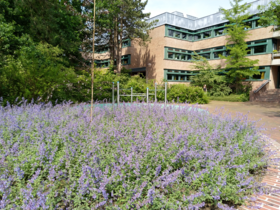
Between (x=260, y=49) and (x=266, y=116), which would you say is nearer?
(x=266, y=116)

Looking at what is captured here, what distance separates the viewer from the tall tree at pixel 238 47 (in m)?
21.6

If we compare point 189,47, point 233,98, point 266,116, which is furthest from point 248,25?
point 266,116

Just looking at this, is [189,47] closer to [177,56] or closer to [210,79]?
[177,56]

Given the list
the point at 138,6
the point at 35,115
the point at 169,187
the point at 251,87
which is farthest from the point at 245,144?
the point at 251,87

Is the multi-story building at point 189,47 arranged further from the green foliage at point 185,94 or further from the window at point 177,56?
the green foliage at point 185,94

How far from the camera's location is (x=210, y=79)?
76.6 ft

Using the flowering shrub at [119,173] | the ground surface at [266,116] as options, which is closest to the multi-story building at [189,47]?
the ground surface at [266,116]

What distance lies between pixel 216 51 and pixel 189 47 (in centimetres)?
381

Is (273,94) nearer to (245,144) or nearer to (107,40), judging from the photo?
(107,40)

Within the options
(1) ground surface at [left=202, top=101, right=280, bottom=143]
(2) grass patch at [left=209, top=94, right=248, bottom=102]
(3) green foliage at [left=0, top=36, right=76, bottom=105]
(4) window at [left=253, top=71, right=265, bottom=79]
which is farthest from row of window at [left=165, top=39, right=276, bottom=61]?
(3) green foliage at [left=0, top=36, right=76, bottom=105]

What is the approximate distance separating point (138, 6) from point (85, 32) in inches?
248

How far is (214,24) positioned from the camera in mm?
26203

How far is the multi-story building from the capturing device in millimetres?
22359

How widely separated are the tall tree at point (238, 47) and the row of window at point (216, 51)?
1015 mm
